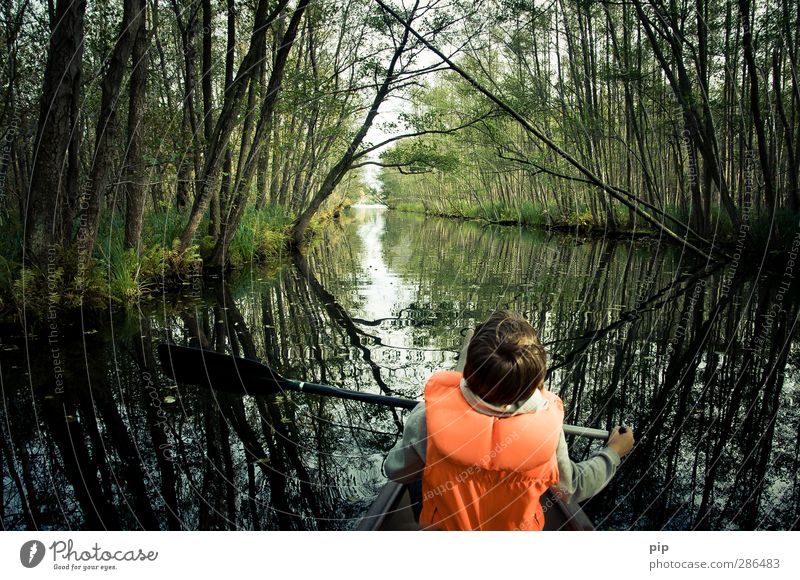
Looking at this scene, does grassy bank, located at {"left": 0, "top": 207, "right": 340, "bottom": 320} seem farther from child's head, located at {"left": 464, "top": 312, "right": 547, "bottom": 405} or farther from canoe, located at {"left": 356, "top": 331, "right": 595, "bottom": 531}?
child's head, located at {"left": 464, "top": 312, "right": 547, "bottom": 405}

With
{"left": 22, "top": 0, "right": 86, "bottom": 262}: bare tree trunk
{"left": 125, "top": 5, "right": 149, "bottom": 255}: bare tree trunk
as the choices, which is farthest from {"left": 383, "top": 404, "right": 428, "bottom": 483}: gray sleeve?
{"left": 125, "top": 5, "right": 149, "bottom": 255}: bare tree trunk

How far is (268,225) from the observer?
42.7 ft

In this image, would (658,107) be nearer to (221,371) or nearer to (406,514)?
(221,371)

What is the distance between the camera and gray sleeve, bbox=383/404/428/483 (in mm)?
1512

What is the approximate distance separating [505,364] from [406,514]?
998 millimetres

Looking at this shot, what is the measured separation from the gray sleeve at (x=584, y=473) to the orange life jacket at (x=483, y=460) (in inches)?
4.5

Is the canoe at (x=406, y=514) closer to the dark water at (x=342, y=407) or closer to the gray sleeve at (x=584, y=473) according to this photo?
the gray sleeve at (x=584, y=473)

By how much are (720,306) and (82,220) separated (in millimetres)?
8875

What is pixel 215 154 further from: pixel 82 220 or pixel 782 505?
pixel 782 505

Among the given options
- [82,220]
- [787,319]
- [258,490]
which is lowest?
[258,490]

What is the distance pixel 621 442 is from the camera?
6.24 ft

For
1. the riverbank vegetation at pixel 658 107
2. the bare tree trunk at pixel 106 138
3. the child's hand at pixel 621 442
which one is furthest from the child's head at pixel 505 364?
the bare tree trunk at pixel 106 138

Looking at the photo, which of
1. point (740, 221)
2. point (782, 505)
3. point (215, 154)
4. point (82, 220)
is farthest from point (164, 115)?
point (740, 221)

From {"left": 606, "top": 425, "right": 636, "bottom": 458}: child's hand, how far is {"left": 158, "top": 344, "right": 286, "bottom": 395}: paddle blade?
2103 millimetres
